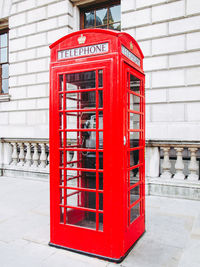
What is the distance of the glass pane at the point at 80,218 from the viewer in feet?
9.83

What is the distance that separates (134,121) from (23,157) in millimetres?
5334

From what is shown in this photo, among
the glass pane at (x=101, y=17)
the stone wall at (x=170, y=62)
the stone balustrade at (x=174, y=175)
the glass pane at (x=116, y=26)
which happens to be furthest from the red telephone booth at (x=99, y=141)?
the glass pane at (x=101, y=17)

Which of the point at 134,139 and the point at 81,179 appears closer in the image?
the point at 134,139

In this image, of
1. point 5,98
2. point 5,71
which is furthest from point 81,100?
point 5,71

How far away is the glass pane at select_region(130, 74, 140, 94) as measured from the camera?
9.66 feet

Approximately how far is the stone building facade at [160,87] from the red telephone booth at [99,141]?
2.33 m

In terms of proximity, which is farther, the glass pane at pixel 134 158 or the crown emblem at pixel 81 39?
the glass pane at pixel 134 158

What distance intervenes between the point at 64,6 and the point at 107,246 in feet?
26.5

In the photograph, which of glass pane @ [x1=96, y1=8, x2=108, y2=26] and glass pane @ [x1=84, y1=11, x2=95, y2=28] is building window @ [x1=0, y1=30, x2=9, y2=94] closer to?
glass pane @ [x1=84, y1=11, x2=95, y2=28]

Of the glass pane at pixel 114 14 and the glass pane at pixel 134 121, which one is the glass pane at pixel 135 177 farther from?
the glass pane at pixel 114 14

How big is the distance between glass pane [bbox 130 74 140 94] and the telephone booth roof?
148 mm

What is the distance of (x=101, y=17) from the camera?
819 centimetres

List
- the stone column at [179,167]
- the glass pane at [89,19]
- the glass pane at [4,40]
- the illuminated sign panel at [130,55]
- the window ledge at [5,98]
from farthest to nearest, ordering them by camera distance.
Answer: the glass pane at [4,40], the window ledge at [5,98], the glass pane at [89,19], the stone column at [179,167], the illuminated sign panel at [130,55]

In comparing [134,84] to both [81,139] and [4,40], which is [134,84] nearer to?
[81,139]
